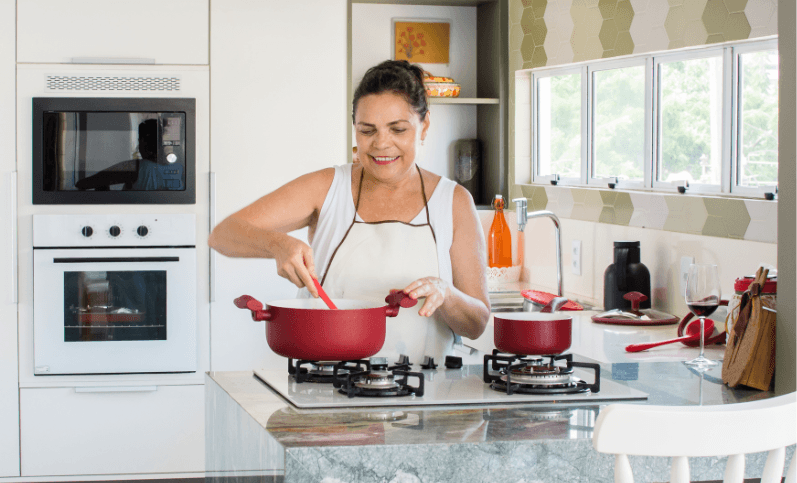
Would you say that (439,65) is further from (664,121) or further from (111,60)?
(111,60)

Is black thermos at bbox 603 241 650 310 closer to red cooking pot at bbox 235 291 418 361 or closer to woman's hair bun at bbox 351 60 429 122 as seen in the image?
woman's hair bun at bbox 351 60 429 122

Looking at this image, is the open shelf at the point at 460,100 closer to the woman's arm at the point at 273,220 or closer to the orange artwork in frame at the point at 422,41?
the orange artwork in frame at the point at 422,41

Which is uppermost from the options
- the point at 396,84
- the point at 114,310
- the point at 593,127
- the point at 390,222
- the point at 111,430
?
the point at 593,127

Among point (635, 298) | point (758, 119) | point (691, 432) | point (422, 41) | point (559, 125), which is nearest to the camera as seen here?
point (691, 432)

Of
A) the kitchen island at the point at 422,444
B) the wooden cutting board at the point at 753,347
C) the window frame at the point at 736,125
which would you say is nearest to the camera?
the kitchen island at the point at 422,444

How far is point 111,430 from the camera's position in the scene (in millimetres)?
3359

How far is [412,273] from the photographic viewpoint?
6.85 ft

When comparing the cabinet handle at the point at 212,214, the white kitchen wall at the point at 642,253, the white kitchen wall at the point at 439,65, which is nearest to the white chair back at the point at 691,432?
the white kitchen wall at the point at 642,253

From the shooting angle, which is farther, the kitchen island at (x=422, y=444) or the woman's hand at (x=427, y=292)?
the woman's hand at (x=427, y=292)

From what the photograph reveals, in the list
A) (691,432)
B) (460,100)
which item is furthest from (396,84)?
(460,100)

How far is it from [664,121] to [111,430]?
2356mm

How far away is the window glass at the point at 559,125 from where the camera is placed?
3754 mm

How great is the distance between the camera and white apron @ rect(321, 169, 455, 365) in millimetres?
2078

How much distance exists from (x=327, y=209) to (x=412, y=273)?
0.26 metres
